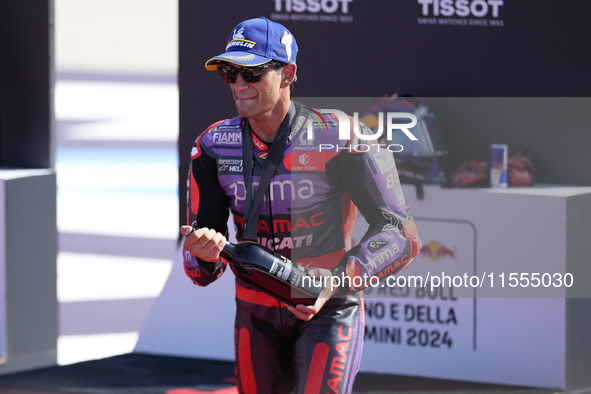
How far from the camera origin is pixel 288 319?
3.55 m

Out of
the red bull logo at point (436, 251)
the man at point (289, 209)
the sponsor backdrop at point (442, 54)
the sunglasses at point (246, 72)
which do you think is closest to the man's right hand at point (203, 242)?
Result: the man at point (289, 209)

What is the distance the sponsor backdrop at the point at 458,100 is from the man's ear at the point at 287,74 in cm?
267

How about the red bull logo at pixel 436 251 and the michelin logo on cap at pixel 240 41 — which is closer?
the michelin logo on cap at pixel 240 41

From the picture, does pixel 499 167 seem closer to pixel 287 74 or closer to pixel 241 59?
pixel 287 74

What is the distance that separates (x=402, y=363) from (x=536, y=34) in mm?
2174

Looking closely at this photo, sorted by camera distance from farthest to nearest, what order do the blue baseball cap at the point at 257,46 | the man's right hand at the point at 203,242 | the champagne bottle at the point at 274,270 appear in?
the blue baseball cap at the point at 257,46 < the champagne bottle at the point at 274,270 < the man's right hand at the point at 203,242

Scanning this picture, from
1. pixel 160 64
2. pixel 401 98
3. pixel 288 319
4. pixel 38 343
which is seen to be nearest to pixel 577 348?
pixel 401 98

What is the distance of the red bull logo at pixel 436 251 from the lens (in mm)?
6090

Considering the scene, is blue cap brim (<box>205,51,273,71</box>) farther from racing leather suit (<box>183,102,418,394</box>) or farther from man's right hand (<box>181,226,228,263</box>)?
man's right hand (<box>181,226,228,263</box>)

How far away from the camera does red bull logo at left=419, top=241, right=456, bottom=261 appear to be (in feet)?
20.0

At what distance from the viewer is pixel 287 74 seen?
356cm

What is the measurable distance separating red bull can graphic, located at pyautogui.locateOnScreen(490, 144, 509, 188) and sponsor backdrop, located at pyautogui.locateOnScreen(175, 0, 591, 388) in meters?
0.15

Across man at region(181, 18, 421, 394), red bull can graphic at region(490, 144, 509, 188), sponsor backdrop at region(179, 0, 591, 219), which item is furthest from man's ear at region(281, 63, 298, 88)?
sponsor backdrop at region(179, 0, 591, 219)

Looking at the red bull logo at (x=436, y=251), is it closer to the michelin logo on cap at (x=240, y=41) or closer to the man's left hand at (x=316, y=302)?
the man's left hand at (x=316, y=302)
